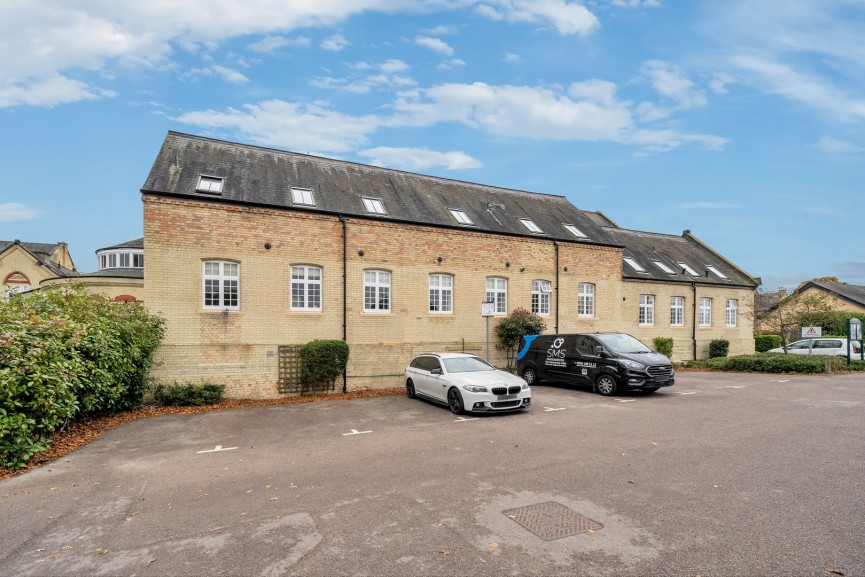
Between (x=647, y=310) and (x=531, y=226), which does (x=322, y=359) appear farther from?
(x=647, y=310)

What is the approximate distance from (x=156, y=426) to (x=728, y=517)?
10.9 meters

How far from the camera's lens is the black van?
13.3m

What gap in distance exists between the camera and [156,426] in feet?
34.4

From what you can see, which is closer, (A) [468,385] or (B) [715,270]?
(A) [468,385]

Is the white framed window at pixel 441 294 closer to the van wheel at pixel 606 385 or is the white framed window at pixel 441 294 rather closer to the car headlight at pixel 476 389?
the van wheel at pixel 606 385

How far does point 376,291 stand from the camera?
53.7 feet

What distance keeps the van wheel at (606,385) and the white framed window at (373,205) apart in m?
9.29

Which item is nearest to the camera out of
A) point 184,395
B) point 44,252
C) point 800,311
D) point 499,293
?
point 184,395

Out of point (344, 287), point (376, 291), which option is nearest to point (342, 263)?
Answer: point (344, 287)

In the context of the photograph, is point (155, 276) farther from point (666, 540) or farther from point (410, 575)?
point (666, 540)

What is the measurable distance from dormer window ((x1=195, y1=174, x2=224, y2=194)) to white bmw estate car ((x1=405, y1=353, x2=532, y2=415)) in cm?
838

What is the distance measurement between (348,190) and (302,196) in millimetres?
1998

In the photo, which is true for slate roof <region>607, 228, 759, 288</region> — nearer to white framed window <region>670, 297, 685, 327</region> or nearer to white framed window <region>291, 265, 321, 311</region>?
white framed window <region>670, 297, 685, 327</region>

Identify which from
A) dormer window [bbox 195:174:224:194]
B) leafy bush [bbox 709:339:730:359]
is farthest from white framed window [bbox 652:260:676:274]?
dormer window [bbox 195:174:224:194]
